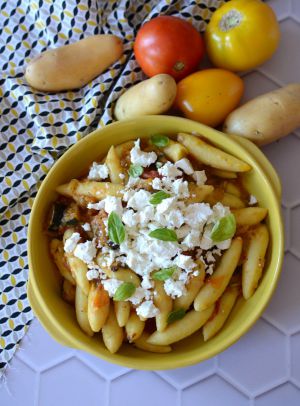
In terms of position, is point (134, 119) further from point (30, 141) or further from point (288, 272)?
point (288, 272)

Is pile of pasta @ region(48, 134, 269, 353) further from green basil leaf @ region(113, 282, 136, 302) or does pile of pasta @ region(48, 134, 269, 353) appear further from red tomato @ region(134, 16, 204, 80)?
red tomato @ region(134, 16, 204, 80)

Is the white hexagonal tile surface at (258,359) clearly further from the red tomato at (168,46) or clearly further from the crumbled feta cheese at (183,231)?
the red tomato at (168,46)

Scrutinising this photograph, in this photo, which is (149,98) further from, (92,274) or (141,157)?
(92,274)

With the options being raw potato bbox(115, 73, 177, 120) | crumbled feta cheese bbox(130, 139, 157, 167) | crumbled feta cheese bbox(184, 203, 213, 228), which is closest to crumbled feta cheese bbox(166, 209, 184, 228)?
crumbled feta cheese bbox(184, 203, 213, 228)

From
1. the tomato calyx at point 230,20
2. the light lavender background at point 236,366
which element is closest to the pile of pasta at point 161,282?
the light lavender background at point 236,366

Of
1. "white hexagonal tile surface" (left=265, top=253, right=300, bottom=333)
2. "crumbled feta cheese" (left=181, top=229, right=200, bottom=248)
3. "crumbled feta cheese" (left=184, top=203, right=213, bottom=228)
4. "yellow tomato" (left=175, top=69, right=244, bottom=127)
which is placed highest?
"yellow tomato" (left=175, top=69, right=244, bottom=127)

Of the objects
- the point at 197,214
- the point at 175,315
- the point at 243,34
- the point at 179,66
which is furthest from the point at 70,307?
the point at 243,34
